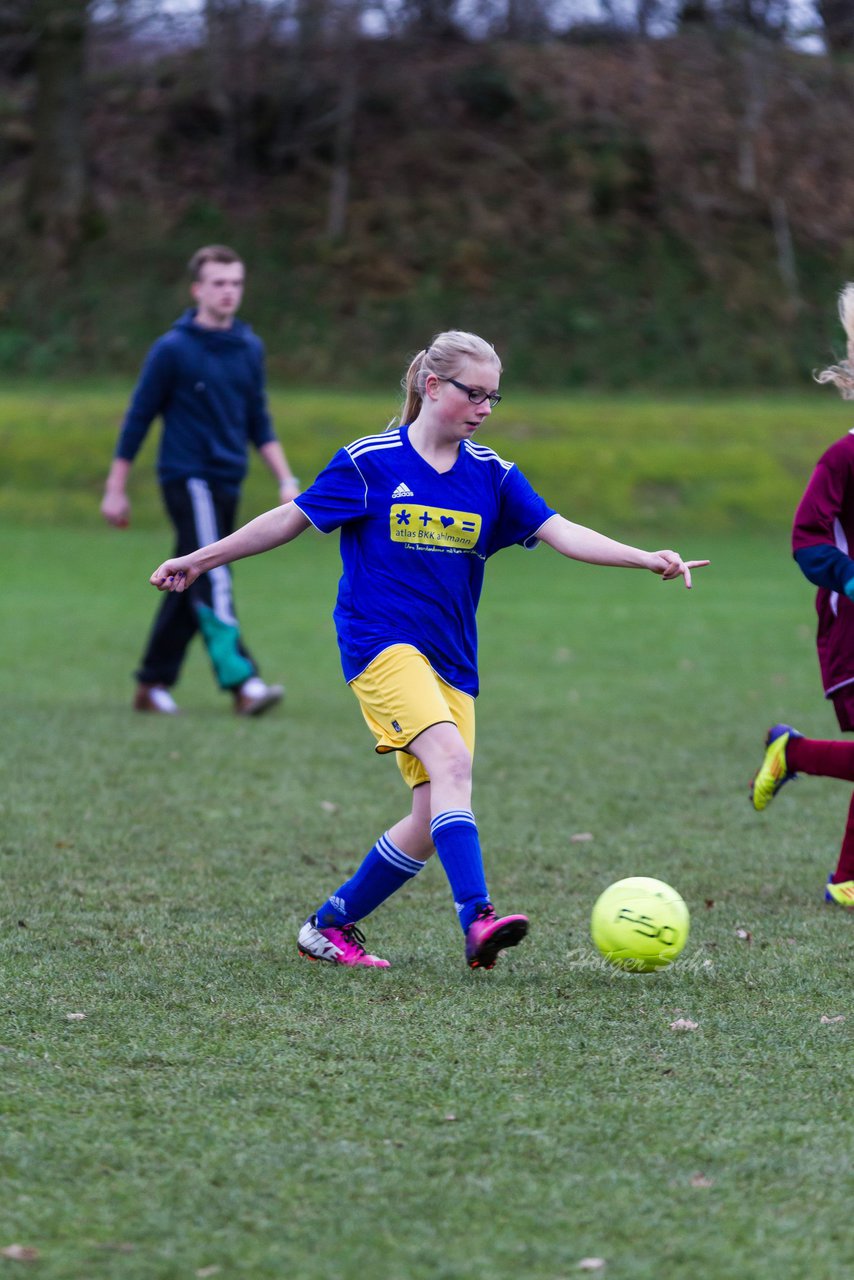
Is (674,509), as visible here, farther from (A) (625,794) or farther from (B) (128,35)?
(B) (128,35)

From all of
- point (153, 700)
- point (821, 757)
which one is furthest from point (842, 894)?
point (153, 700)

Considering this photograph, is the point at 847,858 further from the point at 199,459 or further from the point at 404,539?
the point at 199,459

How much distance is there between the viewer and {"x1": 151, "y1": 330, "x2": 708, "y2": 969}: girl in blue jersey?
4.36m

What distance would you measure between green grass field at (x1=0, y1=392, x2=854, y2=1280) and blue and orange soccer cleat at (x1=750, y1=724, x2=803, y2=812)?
0.31 m

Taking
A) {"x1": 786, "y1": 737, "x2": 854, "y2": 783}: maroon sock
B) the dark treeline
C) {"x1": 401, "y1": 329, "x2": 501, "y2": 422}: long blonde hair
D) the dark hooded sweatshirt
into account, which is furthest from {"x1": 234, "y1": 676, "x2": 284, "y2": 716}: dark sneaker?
the dark treeline

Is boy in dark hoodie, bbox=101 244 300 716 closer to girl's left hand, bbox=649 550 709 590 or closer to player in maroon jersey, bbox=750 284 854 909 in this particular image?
player in maroon jersey, bbox=750 284 854 909

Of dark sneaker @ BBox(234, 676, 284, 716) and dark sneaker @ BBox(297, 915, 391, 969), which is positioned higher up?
dark sneaker @ BBox(297, 915, 391, 969)

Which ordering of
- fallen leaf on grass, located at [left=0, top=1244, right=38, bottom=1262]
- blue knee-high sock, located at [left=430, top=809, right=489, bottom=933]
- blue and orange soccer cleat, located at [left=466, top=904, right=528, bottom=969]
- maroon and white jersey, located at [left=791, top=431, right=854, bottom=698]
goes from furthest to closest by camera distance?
maroon and white jersey, located at [left=791, top=431, right=854, bottom=698] → blue knee-high sock, located at [left=430, top=809, right=489, bottom=933] → blue and orange soccer cleat, located at [left=466, top=904, right=528, bottom=969] → fallen leaf on grass, located at [left=0, top=1244, right=38, bottom=1262]

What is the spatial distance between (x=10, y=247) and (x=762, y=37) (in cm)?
1507

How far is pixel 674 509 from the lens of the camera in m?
20.4

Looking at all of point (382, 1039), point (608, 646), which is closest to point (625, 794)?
point (382, 1039)

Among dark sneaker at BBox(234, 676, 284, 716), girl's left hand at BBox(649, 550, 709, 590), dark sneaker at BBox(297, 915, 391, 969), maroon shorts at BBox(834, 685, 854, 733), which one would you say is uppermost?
girl's left hand at BBox(649, 550, 709, 590)

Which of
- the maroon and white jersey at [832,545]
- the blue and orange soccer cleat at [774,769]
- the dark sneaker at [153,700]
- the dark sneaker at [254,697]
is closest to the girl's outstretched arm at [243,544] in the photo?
the maroon and white jersey at [832,545]

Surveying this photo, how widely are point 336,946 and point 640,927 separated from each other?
2.77 ft
